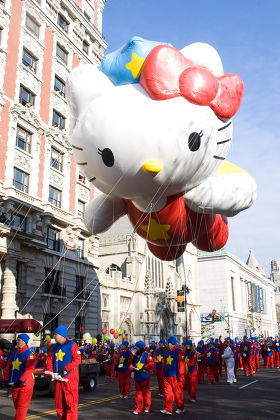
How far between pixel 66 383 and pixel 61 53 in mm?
26887

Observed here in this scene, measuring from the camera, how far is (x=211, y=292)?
7206 cm

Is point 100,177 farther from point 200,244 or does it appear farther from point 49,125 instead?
point 49,125

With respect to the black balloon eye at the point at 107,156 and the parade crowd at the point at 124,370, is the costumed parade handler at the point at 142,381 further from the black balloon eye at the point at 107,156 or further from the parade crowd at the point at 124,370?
the black balloon eye at the point at 107,156

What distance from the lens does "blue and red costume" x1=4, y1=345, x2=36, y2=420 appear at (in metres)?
6.92

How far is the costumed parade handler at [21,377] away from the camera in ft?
22.7

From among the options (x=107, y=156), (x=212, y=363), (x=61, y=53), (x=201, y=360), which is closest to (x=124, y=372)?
(x=201, y=360)

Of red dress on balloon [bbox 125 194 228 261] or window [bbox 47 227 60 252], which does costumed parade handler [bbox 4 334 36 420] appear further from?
window [bbox 47 227 60 252]

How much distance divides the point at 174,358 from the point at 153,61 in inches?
266

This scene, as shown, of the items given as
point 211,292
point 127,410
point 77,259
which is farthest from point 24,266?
point 211,292

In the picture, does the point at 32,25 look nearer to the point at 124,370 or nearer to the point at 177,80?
the point at 177,80

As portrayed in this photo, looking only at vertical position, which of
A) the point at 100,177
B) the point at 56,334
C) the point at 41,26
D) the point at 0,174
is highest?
the point at 41,26

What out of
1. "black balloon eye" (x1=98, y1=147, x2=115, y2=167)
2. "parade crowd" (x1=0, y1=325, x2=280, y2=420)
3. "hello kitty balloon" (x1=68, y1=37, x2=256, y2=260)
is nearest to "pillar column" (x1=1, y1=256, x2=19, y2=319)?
"parade crowd" (x1=0, y1=325, x2=280, y2=420)

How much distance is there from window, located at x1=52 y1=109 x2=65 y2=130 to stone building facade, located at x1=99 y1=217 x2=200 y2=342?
11.7 metres

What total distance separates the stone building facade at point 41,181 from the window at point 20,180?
58 mm
